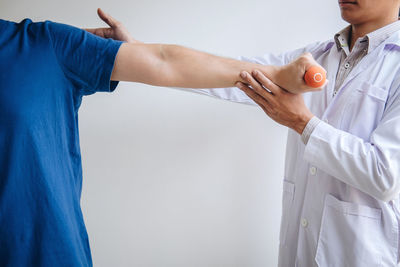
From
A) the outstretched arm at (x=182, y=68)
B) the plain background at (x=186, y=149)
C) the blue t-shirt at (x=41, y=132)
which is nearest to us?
the blue t-shirt at (x=41, y=132)

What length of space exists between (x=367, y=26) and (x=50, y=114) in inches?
39.1

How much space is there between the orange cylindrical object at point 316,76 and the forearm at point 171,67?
186mm

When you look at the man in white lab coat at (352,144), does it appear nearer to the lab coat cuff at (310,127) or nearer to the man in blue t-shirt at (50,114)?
the lab coat cuff at (310,127)

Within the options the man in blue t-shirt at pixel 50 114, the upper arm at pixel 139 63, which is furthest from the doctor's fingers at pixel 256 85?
the upper arm at pixel 139 63

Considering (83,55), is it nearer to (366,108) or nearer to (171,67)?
(171,67)

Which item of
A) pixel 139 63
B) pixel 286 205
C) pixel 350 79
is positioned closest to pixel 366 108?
pixel 350 79

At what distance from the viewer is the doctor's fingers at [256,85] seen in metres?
0.91

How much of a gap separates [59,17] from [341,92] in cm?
120

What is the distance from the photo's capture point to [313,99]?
1186 mm

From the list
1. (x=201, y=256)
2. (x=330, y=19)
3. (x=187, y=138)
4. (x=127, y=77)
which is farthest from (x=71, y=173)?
(x=330, y=19)

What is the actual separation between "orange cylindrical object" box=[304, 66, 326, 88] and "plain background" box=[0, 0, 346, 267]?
71 centimetres

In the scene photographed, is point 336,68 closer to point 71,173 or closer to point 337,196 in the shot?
point 337,196

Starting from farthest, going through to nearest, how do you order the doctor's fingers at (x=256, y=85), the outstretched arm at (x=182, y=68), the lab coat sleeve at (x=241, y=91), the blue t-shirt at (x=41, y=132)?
the lab coat sleeve at (x=241, y=91)
the doctor's fingers at (x=256, y=85)
the outstretched arm at (x=182, y=68)
the blue t-shirt at (x=41, y=132)

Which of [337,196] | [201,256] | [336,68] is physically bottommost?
[201,256]
